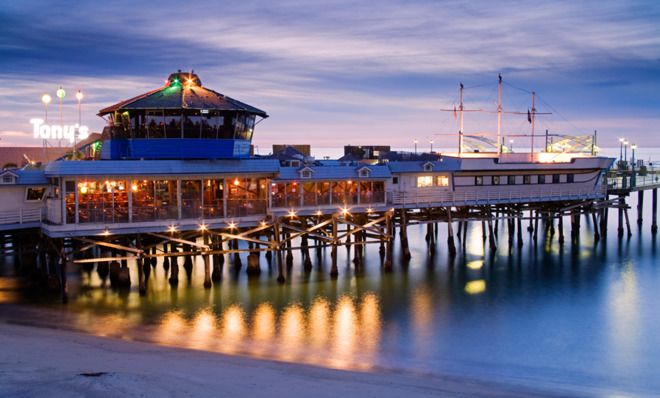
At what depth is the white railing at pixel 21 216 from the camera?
34188mm

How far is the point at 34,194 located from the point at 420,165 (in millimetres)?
24021

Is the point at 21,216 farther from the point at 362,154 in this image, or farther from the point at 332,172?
the point at 362,154

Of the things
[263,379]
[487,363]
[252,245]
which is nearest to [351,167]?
[252,245]

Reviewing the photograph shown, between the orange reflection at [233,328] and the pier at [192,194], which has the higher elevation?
the pier at [192,194]

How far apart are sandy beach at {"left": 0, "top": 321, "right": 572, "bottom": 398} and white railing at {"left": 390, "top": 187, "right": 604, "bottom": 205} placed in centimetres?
2060

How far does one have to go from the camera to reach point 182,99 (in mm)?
37938

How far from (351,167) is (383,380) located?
796 inches

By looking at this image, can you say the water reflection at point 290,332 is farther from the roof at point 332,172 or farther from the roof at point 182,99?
the roof at point 182,99

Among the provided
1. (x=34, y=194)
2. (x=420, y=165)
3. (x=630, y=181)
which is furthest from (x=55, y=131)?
(x=630, y=181)

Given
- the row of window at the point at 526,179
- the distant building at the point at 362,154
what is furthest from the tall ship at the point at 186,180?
the distant building at the point at 362,154

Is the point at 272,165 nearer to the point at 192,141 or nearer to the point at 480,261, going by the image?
the point at 192,141

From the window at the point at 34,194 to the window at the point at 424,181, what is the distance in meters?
23.7

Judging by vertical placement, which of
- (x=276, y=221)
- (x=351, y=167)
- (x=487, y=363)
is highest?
(x=351, y=167)

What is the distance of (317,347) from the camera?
94.7 feet
